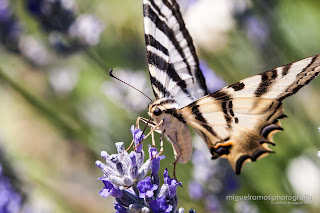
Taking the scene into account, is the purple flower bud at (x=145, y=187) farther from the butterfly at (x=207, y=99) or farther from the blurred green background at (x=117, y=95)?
the blurred green background at (x=117, y=95)

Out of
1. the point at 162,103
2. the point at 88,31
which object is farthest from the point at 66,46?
the point at 162,103

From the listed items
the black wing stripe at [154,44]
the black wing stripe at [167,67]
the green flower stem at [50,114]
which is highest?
the green flower stem at [50,114]

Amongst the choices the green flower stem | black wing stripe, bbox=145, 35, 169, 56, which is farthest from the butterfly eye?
the green flower stem

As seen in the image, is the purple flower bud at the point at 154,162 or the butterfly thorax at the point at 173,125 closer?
the purple flower bud at the point at 154,162

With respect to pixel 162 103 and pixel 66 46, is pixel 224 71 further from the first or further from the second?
pixel 162 103

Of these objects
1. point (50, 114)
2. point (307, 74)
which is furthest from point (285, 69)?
point (50, 114)

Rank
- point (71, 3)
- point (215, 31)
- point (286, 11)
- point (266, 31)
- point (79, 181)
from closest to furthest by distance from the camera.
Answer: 1. point (71, 3)
2. point (266, 31)
3. point (286, 11)
4. point (79, 181)
5. point (215, 31)

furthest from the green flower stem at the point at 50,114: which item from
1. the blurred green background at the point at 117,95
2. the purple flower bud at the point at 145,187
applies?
the purple flower bud at the point at 145,187
